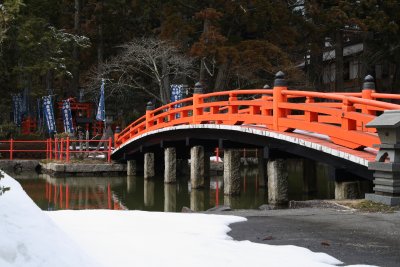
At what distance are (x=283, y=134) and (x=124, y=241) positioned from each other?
742 centimetres

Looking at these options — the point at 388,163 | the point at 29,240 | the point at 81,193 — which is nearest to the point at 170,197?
the point at 81,193

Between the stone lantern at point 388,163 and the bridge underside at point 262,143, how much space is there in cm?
95

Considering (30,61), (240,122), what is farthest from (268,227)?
(30,61)

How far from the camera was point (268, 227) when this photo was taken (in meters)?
6.55

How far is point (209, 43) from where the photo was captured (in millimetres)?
25719

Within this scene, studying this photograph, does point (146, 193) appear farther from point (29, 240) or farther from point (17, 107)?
point (17, 107)

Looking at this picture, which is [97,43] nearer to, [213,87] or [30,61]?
[30,61]

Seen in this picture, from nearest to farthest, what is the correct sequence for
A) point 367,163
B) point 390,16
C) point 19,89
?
point 367,163, point 390,16, point 19,89

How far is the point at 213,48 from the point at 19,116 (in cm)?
1313

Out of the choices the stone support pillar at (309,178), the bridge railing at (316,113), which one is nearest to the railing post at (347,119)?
the bridge railing at (316,113)

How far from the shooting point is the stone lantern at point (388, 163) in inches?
303

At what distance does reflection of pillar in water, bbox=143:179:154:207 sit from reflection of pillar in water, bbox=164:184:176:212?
0.42 metres

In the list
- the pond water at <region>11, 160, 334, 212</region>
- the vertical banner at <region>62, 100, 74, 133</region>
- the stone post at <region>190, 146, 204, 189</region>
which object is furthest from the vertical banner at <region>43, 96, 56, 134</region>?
the stone post at <region>190, 146, 204, 189</region>

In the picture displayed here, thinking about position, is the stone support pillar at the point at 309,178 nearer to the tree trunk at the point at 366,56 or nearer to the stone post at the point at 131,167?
the stone post at the point at 131,167
